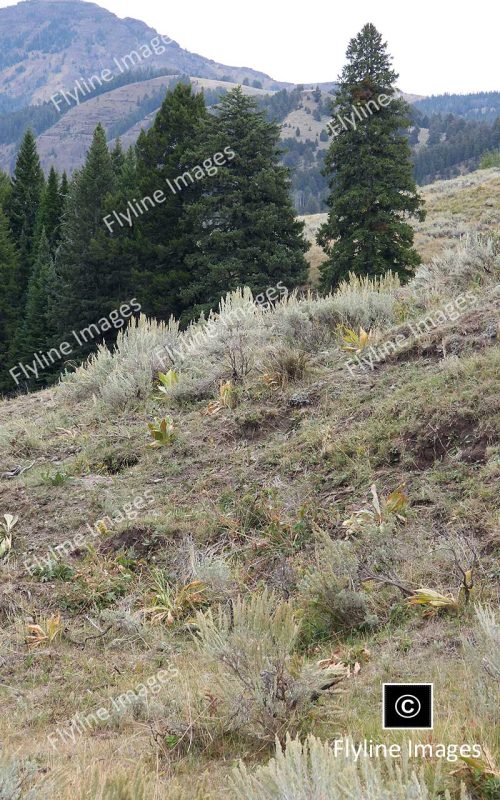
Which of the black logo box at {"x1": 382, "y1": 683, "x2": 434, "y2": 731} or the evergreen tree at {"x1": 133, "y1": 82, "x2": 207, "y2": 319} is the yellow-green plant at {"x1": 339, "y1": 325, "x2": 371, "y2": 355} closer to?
the black logo box at {"x1": 382, "y1": 683, "x2": 434, "y2": 731}

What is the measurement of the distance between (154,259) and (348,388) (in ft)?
59.4

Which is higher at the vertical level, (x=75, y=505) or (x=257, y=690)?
(x=257, y=690)

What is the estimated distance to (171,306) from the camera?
23.3 m

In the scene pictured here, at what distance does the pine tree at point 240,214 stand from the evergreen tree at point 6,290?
14.6 meters

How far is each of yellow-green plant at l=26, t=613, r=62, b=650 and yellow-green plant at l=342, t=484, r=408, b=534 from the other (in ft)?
6.89

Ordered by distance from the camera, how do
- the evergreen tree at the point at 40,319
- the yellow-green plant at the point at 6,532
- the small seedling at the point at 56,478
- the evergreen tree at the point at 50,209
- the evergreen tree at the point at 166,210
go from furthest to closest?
the evergreen tree at the point at 50,209 → the evergreen tree at the point at 40,319 → the evergreen tree at the point at 166,210 → the small seedling at the point at 56,478 → the yellow-green plant at the point at 6,532

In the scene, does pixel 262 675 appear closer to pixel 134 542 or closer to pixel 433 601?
pixel 433 601

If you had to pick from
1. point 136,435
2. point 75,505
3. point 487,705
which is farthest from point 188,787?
point 136,435

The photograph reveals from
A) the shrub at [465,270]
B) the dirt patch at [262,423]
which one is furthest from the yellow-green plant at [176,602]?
the shrub at [465,270]

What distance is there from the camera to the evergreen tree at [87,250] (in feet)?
90.4

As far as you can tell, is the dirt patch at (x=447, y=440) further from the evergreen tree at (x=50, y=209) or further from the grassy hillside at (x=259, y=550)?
the evergreen tree at (x=50, y=209)

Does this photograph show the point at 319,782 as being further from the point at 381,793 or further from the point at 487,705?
the point at 487,705

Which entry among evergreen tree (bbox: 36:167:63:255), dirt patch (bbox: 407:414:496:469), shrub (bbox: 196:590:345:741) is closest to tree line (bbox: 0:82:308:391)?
evergreen tree (bbox: 36:167:63:255)

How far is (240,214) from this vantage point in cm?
2248
